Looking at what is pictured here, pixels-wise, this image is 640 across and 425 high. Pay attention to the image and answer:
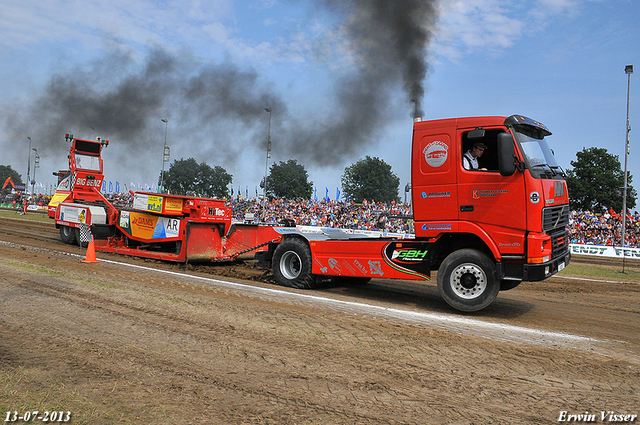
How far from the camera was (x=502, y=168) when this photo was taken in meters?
6.03

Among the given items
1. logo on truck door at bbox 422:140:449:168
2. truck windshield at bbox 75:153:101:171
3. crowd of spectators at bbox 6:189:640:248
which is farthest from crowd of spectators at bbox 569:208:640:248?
truck windshield at bbox 75:153:101:171

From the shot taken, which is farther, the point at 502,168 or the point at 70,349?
the point at 502,168

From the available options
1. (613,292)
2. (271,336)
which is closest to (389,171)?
(613,292)

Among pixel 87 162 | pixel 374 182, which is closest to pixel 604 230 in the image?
pixel 87 162

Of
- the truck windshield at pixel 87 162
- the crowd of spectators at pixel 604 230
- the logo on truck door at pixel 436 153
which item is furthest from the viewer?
the crowd of spectators at pixel 604 230

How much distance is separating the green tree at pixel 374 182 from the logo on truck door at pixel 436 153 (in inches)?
2394

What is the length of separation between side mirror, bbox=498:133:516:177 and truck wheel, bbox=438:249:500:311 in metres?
1.31

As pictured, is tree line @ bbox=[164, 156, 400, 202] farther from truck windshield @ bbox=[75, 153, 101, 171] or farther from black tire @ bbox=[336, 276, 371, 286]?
black tire @ bbox=[336, 276, 371, 286]

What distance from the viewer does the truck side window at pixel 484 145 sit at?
20.9ft

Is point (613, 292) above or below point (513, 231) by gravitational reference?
below

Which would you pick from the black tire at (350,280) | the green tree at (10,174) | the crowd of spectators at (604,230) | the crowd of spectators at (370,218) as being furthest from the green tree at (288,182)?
the green tree at (10,174)

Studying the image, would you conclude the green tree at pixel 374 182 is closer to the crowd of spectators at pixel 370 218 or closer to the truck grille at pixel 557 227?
the crowd of spectators at pixel 370 218

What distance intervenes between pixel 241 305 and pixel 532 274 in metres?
4.24

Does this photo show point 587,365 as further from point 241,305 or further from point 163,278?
point 163,278
